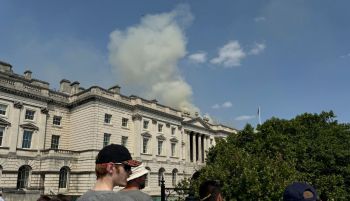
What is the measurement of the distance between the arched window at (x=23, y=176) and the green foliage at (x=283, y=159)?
20.4m

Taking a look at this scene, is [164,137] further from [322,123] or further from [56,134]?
[322,123]

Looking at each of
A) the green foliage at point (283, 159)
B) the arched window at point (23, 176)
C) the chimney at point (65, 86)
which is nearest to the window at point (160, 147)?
the green foliage at point (283, 159)

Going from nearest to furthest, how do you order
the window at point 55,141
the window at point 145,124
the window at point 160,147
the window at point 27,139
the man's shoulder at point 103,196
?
the man's shoulder at point 103,196, the window at point 27,139, the window at point 55,141, the window at point 145,124, the window at point 160,147

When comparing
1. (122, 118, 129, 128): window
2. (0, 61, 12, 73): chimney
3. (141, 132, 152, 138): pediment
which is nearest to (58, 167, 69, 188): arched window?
(122, 118, 129, 128): window

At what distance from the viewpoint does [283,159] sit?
33.3 meters

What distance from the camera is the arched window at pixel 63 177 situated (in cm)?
3873

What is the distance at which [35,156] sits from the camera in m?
38.3

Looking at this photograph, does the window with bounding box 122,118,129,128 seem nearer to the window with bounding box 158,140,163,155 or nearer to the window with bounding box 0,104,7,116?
the window with bounding box 158,140,163,155

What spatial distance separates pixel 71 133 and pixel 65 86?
747 centimetres

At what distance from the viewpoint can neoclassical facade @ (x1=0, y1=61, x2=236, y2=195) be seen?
120 feet

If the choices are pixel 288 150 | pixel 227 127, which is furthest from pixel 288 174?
pixel 227 127

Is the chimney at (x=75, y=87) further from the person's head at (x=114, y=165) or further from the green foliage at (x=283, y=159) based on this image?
the person's head at (x=114, y=165)

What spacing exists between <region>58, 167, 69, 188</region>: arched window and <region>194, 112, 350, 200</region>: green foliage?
1710cm

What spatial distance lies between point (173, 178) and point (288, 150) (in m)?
24.1
